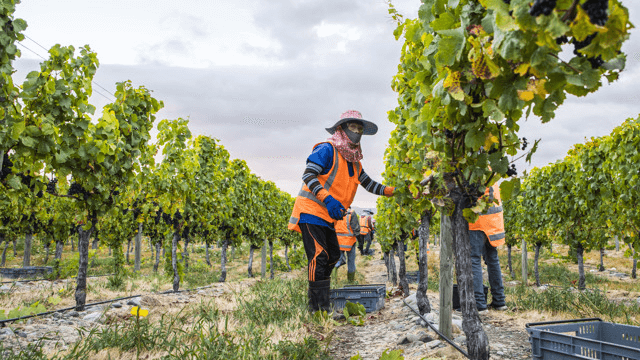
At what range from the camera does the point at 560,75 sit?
1310 millimetres

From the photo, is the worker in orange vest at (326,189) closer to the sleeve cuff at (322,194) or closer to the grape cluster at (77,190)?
the sleeve cuff at (322,194)

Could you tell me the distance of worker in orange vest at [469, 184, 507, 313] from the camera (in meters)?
4.69

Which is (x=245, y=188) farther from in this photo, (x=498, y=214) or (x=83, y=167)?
(x=498, y=214)

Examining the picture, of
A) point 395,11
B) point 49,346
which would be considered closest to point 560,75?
point 395,11

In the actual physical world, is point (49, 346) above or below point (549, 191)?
below

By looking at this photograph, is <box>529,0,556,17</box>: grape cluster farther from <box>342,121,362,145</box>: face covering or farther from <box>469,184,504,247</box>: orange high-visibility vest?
<box>469,184,504,247</box>: orange high-visibility vest

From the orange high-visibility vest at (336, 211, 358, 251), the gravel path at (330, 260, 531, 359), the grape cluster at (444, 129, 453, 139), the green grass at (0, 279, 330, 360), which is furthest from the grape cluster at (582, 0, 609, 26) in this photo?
the orange high-visibility vest at (336, 211, 358, 251)

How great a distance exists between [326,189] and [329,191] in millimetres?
69

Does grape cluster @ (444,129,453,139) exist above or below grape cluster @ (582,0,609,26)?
below

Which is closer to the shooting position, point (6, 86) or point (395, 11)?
point (6, 86)

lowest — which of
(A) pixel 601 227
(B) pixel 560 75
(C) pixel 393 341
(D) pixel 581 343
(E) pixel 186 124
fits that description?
(C) pixel 393 341

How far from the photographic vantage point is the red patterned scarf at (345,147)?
13.6ft

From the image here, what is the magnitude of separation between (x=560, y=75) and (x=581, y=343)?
4.95 feet

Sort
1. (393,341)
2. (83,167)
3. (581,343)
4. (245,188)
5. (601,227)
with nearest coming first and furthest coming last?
(581,343) → (393,341) → (83,167) → (601,227) → (245,188)
